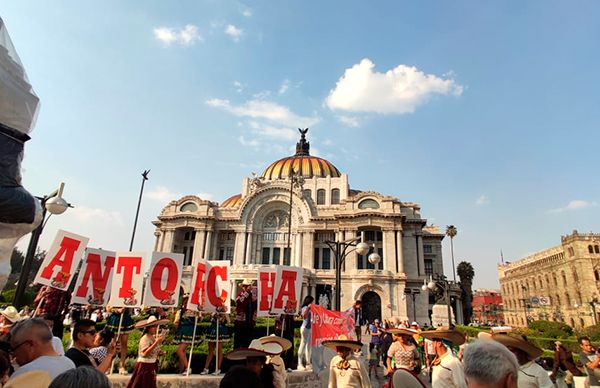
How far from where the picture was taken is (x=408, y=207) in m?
45.1

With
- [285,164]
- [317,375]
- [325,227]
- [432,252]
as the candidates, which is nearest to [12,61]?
[317,375]

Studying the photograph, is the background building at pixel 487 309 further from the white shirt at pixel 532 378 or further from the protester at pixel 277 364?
the protester at pixel 277 364

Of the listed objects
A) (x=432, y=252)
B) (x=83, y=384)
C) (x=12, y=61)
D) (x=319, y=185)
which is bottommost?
(x=83, y=384)

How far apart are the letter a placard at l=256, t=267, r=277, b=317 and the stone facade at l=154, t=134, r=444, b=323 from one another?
90.9 ft

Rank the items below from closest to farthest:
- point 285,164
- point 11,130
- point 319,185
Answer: point 11,130 → point 319,185 → point 285,164

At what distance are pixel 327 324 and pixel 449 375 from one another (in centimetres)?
577

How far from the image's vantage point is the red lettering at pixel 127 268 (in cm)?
888

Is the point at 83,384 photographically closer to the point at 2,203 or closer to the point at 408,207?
the point at 2,203

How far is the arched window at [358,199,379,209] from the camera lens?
4269 cm

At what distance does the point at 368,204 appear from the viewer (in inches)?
1690

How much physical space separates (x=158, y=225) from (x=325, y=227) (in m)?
26.0

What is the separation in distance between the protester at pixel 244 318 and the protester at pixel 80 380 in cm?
718

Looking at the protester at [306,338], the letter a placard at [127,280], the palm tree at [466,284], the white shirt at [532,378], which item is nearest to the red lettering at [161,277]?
the letter a placard at [127,280]

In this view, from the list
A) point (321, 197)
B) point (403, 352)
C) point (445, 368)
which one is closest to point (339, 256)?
point (403, 352)
